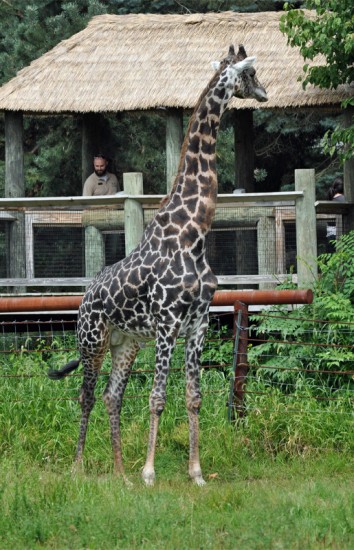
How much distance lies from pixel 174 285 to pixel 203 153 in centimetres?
104

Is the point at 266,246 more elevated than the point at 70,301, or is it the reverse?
the point at 266,246

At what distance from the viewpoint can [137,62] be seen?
16016mm

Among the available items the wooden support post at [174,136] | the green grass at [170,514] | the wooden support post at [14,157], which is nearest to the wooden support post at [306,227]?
the wooden support post at [174,136]

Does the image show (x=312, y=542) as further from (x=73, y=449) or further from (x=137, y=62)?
(x=137, y=62)

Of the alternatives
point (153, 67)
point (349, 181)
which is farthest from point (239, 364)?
point (153, 67)

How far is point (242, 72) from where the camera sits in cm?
876

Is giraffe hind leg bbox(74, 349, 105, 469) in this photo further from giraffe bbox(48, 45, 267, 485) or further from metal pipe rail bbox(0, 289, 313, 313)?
metal pipe rail bbox(0, 289, 313, 313)

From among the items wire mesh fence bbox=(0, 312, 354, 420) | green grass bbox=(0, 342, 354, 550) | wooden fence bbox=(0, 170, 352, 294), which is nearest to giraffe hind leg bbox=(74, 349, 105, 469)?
green grass bbox=(0, 342, 354, 550)

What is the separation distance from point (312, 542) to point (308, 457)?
3.21 m

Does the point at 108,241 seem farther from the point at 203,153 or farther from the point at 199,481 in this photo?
the point at 199,481

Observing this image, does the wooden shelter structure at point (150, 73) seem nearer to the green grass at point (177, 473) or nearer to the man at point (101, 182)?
the man at point (101, 182)

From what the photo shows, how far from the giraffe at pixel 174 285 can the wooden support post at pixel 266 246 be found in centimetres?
422

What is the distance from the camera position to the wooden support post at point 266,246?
42.8ft

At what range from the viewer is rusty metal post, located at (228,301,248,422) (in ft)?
32.8
